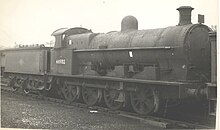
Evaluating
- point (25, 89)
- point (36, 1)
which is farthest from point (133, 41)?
point (25, 89)

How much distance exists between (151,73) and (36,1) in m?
1.93

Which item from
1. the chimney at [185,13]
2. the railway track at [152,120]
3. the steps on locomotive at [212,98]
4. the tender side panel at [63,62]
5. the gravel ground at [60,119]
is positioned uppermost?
the chimney at [185,13]

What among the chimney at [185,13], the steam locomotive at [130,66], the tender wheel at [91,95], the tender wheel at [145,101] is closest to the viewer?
the chimney at [185,13]

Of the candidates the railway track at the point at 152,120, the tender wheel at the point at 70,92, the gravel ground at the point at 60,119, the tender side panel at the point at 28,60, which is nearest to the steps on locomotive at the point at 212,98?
the railway track at the point at 152,120

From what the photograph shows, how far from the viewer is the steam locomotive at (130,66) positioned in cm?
405

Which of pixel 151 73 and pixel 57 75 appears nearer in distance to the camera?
pixel 151 73

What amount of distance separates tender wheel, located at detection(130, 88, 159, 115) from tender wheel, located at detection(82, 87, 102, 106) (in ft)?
2.64

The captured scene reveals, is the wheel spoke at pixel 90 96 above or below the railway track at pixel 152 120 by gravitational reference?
above

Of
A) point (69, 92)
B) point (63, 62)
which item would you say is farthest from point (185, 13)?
→ point (69, 92)

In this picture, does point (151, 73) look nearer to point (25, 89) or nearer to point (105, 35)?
point (105, 35)

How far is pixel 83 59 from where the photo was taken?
5.86 m

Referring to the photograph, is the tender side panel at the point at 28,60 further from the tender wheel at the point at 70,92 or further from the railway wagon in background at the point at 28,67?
the tender wheel at the point at 70,92

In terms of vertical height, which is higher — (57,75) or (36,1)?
(36,1)

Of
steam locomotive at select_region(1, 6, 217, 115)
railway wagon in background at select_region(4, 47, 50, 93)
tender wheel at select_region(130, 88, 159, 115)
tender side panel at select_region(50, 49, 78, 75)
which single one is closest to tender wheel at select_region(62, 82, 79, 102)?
steam locomotive at select_region(1, 6, 217, 115)
